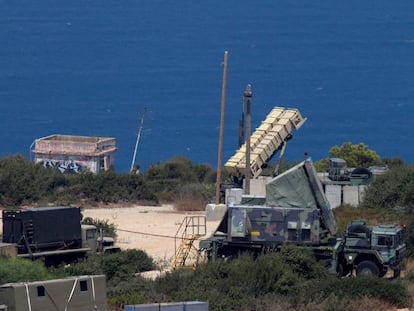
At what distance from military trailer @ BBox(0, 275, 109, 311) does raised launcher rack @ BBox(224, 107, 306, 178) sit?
19.8 meters

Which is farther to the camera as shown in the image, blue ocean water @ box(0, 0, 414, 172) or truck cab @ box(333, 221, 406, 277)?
blue ocean water @ box(0, 0, 414, 172)

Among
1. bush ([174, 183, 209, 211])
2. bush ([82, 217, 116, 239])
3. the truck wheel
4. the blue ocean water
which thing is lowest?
the truck wheel

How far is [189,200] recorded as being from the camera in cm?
4753

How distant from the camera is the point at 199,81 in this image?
506ft

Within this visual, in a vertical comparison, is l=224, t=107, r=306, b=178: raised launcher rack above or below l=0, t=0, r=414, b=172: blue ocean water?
below

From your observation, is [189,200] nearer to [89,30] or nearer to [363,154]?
[363,154]

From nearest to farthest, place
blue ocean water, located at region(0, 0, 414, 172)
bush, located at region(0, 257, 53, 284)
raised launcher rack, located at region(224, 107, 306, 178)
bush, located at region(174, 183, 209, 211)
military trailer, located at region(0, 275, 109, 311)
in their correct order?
military trailer, located at region(0, 275, 109, 311) < bush, located at region(0, 257, 53, 284) < bush, located at region(174, 183, 209, 211) < raised launcher rack, located at region(224, 107, 306, 178) < blue ocean water, located at region(0, 0, 414, 172)

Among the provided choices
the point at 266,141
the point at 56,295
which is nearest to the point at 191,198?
the point at 266,141

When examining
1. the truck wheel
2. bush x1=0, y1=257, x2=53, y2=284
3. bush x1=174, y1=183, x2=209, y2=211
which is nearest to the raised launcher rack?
bush x1=174, y1=183, x2=209, y2=211

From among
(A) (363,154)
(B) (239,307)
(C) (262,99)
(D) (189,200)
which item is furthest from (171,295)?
(C) (262,99)

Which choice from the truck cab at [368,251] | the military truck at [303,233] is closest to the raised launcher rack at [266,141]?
the military truck at [303,233]

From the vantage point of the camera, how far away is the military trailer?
86.5ft

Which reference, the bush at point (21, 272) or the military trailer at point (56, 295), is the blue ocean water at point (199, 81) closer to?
the bush at point (21, 272)

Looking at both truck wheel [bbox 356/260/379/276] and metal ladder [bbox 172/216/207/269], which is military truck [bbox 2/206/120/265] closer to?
metal ladder [bbox 172/216/207/269]
